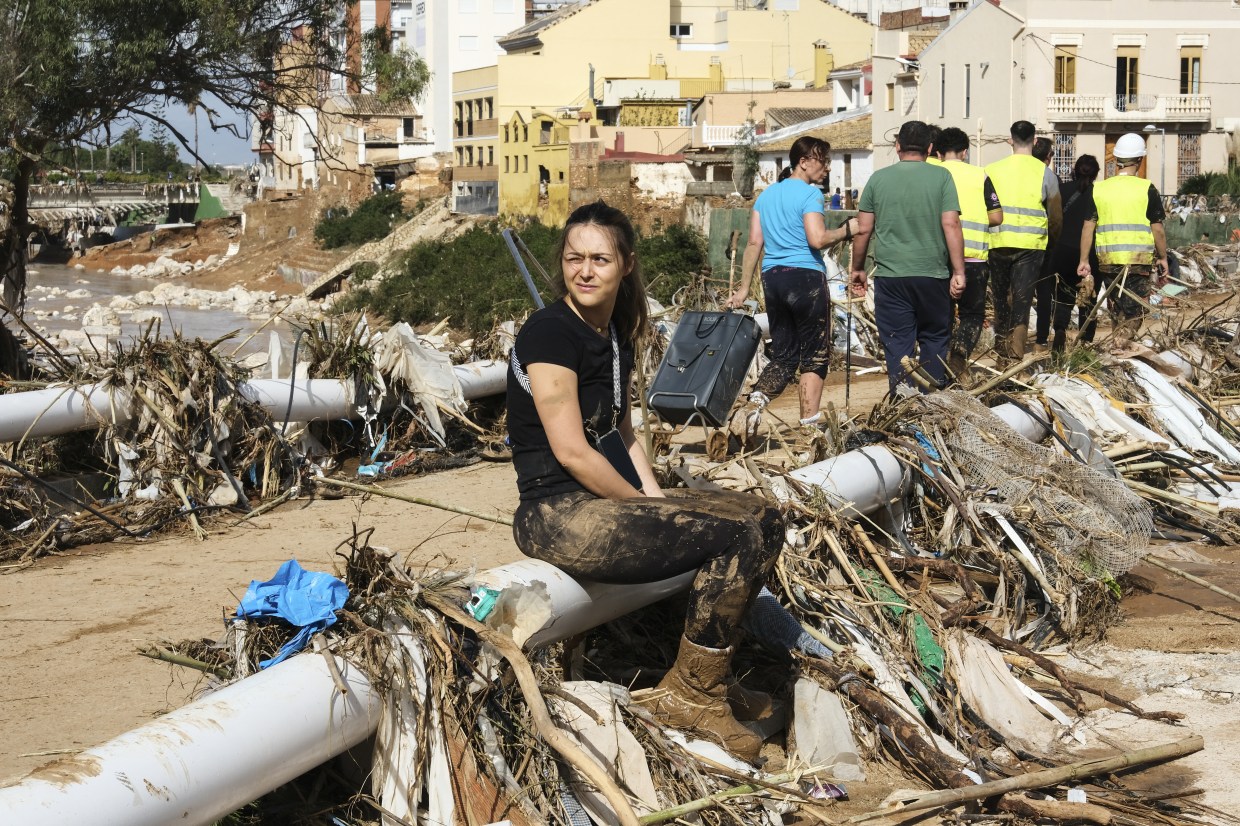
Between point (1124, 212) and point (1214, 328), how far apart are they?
108 centimetres

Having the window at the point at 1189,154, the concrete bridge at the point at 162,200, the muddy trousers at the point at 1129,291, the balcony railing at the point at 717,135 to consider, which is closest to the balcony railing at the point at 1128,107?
the window at the point at 1189,154

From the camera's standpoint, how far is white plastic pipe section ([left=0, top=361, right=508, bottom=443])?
680 centimetres

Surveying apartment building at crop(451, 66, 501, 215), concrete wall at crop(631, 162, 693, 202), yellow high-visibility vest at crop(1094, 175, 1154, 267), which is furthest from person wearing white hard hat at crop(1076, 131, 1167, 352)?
apartment building at crop(451, 66, 501, 215)

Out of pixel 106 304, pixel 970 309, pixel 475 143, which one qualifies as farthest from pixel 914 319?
pixel 475 143

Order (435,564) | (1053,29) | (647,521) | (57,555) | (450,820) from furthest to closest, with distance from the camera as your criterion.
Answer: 1. (1053,29)
2. (57,555)
3. (435,564)
4. (647,521)
5. (450,820)

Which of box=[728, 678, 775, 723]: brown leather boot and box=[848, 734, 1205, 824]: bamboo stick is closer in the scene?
box=[848, 734, 1205, 824]: bamboo stick

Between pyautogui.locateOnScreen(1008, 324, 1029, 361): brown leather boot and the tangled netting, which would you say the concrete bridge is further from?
the tangled netting

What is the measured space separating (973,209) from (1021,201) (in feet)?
2.22

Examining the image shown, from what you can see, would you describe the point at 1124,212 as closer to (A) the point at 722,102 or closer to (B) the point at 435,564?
(B) the point at 435,564

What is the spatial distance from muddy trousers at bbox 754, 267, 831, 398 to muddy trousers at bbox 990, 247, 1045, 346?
7.12ft

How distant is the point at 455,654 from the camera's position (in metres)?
3.60

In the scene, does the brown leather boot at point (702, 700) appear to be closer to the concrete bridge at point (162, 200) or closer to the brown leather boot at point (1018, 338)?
the brown leather boot at point (1018, 338)

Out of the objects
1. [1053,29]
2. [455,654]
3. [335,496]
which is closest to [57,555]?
[335,496]

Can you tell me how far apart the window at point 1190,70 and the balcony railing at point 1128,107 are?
0.63 metres
